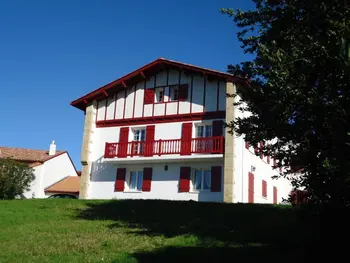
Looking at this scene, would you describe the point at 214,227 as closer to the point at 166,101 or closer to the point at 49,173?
the point at 166,101

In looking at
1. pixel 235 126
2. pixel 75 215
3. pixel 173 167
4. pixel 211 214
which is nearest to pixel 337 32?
pixel 235 126

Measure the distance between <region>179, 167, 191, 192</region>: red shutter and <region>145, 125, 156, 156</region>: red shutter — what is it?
89.3 inches

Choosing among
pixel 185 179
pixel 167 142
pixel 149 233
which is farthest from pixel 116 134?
pixel 149 233

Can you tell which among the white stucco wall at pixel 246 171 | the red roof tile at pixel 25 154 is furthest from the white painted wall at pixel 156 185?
the red roof tile at pixel 25 154

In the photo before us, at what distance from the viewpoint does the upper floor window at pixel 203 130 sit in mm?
26223

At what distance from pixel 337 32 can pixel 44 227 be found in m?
10.5

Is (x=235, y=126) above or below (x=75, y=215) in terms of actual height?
above

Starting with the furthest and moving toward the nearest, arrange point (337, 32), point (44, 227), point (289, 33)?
point (44, 227)
point (289, 33)
point (337, 32)

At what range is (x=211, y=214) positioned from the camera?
Answer: 15.8m

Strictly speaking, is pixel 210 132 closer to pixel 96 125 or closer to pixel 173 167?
pixel 173 167

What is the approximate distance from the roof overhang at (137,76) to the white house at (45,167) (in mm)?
12060

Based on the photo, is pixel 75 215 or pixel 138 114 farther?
pixel 138 114

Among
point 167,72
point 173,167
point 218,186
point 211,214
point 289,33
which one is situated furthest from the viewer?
point 167,72

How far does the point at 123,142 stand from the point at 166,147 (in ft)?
10.2
